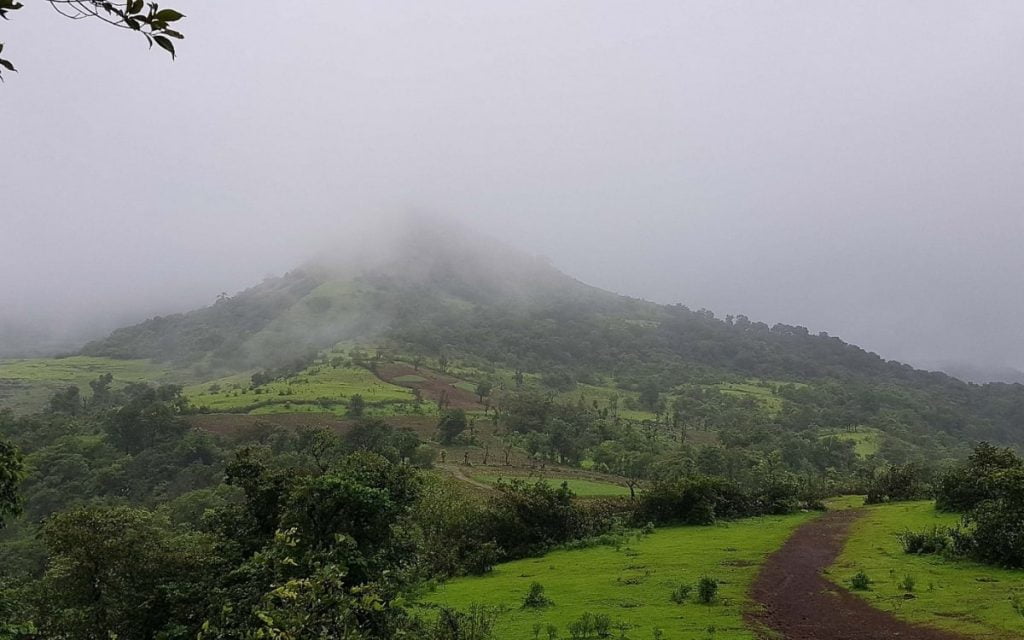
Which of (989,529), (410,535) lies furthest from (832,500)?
(410,535)

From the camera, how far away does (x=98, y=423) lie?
298 ft

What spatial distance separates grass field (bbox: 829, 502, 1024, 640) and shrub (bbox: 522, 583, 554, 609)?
11.4 metres

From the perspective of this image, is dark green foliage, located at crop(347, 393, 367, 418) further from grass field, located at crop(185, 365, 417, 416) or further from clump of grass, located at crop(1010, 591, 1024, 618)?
clump of grass, located at crop(1010, 591, 1024, 618)

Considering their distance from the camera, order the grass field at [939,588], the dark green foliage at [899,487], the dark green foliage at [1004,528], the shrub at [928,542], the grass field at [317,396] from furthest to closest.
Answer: the grass field at [317,396] → the dark green foliage at [899,487] → the shrub at [928,542] → the dark green foliage at [1004,528] → the grass field at [939,588]

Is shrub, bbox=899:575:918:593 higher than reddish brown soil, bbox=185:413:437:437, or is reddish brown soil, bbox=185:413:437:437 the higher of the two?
shrub, bbox=899:575:918:593

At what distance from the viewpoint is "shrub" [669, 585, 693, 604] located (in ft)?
68.8

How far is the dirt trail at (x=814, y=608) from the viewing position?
1675 centimetres

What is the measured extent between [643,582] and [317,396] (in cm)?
8563

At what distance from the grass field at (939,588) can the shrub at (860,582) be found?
0.27 m

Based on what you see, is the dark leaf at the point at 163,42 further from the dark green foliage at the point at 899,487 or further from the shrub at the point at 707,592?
the dark green foliage at the point at 899,487

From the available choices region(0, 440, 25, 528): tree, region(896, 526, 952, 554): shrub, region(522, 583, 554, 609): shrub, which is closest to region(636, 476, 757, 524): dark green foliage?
region(896, 526, 952, 554): shrub

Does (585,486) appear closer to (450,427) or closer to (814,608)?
(450,427)

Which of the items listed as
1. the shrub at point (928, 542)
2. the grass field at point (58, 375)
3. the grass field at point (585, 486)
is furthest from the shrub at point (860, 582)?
the grass field at point (58, 375)

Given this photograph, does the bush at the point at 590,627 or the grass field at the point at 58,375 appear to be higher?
the bush at the point at 590,627
